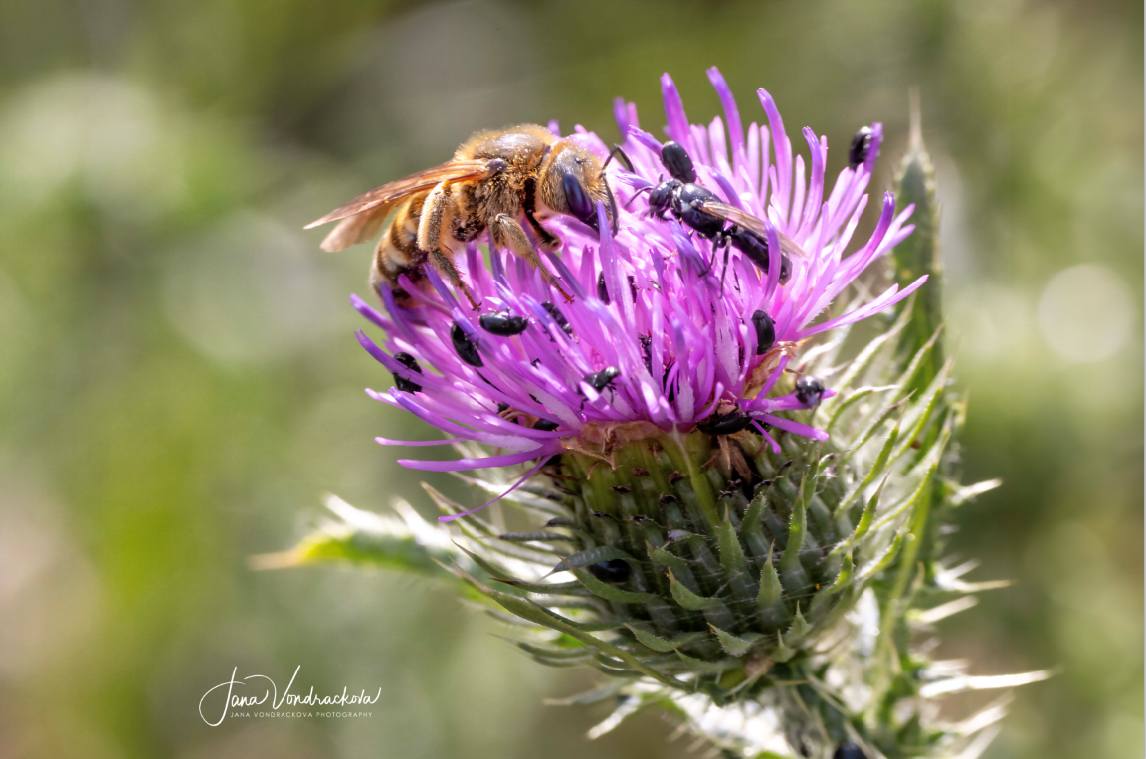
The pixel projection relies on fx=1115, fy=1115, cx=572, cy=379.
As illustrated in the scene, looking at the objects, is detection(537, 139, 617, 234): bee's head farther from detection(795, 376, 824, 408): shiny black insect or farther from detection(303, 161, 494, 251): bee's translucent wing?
detection(795, 376, 824, 408): shiny black insect

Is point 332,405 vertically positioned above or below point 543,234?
below

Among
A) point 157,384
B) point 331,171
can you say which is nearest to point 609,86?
point 331,171

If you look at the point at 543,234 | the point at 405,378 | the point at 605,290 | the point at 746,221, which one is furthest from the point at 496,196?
the point at 746,221

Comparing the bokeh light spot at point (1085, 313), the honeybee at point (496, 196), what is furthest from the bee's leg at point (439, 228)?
the bokeh light spot at point (1085, 313)

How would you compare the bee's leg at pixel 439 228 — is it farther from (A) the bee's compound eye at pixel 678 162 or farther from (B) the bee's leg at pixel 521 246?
(A) the bee's compound eye at pixel 678 162

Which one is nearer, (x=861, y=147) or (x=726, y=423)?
(x=726, y=423)

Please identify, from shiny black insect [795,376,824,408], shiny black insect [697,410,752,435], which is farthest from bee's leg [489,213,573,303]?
shiny black insect [795,376,824,408]

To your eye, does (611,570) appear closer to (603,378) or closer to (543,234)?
(603,378)
